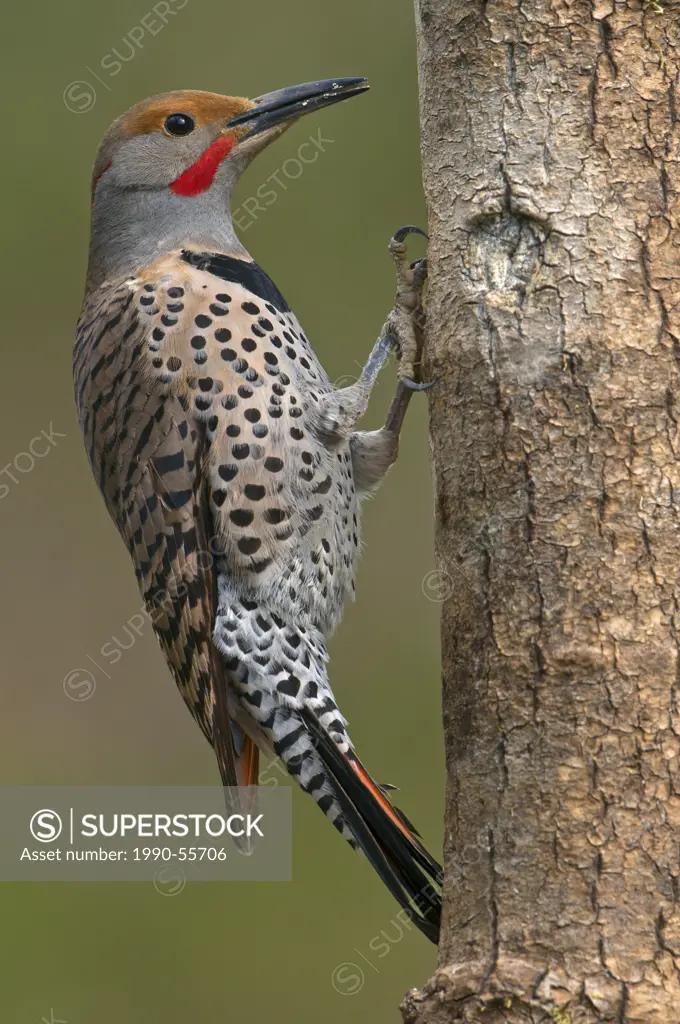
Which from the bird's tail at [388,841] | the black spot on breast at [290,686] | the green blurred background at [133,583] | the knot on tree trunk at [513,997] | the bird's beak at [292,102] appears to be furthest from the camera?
the green blurred background at [133,583]

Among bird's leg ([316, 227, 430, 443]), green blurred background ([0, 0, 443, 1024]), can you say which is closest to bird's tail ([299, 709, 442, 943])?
bird's leg ([316, 227, 430, 443])

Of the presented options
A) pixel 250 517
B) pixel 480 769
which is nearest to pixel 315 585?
pixel 250 517

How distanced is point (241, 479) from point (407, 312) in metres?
0.52

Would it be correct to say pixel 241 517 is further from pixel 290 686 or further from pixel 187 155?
pixel 187 155

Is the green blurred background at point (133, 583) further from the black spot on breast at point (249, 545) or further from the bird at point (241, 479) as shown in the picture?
the black spot on breast at point (249, 545)

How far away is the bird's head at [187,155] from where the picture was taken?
10.3 ft

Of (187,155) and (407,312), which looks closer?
(407,312)

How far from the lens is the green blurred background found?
4.54 metres

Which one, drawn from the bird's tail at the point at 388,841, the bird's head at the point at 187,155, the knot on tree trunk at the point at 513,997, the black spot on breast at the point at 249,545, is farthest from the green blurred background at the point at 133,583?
the knot on tree trunk at the point at 513,997

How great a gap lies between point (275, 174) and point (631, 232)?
3368 millimetres

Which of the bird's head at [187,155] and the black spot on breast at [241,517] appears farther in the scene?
the bird's head at [187,155]

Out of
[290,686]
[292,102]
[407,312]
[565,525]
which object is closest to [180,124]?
[292,102]

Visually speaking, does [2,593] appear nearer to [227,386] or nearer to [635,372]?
[227,386]

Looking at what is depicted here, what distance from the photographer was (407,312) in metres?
2.85
